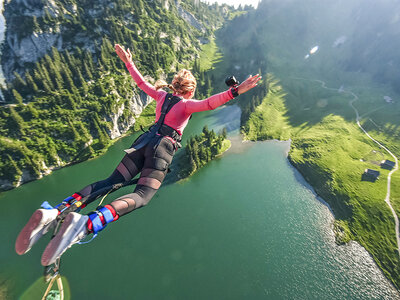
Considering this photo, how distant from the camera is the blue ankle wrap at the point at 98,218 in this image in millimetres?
3693

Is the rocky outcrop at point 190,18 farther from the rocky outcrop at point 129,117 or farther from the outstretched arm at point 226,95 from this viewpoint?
the outstretched arm at point 226,95

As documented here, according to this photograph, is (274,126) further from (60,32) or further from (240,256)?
(60,32)

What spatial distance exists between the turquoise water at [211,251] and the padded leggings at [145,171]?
32.4m

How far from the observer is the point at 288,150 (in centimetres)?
6631

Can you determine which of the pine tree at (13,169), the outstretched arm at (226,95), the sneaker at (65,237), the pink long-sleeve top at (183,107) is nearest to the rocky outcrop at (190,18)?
the pine tree at (13,169)

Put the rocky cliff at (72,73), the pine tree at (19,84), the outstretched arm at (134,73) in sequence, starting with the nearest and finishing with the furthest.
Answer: the outstretched arm at (134,73), the rocky cliff at (72,73), the pine tree at (19,84)

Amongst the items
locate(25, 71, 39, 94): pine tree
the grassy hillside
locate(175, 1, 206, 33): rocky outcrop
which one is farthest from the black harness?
locate(175, 1, 206, 33): rocky outcrop

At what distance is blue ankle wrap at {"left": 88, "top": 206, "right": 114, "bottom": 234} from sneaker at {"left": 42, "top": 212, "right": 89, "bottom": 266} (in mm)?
166

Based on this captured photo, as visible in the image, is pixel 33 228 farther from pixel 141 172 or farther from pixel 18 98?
pixel 18 98

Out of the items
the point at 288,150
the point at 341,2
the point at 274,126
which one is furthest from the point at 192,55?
the point at 341,2

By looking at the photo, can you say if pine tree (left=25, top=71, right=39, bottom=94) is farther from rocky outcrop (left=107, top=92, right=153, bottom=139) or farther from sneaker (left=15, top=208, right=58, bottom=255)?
sneaker (left=15, top=208, right=58, bottom=255)

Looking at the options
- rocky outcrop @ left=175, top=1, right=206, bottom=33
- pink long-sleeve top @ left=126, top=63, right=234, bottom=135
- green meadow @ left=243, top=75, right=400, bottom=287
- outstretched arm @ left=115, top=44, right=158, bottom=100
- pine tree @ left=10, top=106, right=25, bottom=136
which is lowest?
green meadow @ left=243, top=75, right=400, bottom=287

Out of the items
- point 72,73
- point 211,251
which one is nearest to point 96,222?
point 211,251

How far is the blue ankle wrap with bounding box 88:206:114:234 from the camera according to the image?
12.1 feet
